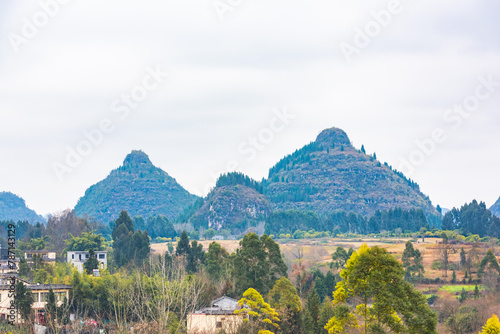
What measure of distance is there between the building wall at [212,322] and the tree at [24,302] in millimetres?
9612

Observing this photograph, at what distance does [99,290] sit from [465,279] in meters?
39.8

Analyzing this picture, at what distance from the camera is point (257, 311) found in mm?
41438

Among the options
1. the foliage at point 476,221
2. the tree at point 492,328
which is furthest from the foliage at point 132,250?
the foliage at point 476,221

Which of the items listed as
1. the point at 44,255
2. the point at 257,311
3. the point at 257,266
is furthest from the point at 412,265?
the point at 44,255

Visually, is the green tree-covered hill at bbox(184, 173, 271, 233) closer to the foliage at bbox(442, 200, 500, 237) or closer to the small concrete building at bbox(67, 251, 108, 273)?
the foliage at bbox(442, 200, 500, 237)

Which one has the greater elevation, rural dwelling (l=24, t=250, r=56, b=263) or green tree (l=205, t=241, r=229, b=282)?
rural dwelling (l=24, t=250, r=56, b=263)

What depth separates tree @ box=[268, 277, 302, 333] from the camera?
1719 inches

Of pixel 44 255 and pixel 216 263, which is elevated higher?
pixel 44 255

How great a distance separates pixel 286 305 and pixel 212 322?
6488 mm

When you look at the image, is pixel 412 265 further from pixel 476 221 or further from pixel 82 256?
pixel 476 221

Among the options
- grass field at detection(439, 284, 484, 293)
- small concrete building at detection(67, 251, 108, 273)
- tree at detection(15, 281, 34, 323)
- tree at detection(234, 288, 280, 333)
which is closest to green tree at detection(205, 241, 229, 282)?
small concrete building at detection(67, 251, 108, 273)

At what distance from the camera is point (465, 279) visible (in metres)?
73.2

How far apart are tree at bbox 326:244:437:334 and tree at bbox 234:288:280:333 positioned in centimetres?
944

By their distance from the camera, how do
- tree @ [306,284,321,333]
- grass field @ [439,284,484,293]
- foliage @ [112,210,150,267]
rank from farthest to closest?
foliage @ [112,210,150,267] → grass field @ [439,284,484,293] → tree @ [306,284,321,333]
